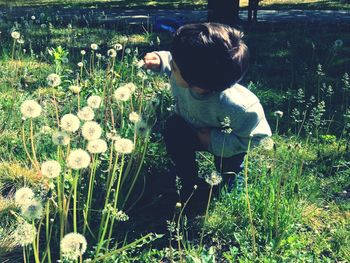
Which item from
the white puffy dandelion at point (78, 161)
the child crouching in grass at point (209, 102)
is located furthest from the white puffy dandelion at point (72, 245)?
the child crouching in grass at point (209, 102)

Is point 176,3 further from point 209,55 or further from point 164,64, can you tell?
point 209,55

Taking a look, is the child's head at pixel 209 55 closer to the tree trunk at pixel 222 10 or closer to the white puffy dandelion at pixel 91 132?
the white puffy dandelion at pixel 91 132

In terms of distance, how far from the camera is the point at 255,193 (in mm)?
2662

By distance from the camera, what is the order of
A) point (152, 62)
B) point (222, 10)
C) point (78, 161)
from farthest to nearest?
point (222, 10) < point (152, 62) < point (78, 161)

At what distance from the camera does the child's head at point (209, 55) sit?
248 centimetres

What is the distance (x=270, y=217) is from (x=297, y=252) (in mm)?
260

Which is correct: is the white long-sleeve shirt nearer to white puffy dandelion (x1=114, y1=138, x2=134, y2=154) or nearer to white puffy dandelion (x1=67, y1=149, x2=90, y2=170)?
white puffy dandelion (x1=114, y1=138, x2=134, y2=154)

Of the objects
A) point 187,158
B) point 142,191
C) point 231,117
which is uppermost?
point 231,117

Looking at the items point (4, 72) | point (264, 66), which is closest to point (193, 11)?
point (264, 66)

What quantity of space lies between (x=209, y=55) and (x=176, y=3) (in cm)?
1137

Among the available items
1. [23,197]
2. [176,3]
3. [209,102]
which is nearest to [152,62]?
[209,102]

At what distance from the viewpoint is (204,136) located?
282 cm

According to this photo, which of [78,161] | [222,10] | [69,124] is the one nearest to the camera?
[78,161]

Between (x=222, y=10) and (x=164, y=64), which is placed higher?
(x=164, y=64)
